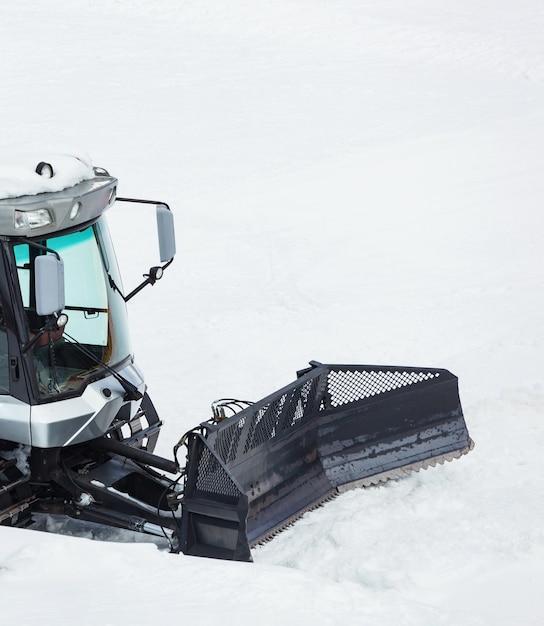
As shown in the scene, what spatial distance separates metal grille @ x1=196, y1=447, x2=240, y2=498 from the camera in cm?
546

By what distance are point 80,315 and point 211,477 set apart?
120cm

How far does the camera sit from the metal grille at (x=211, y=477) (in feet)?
17.9

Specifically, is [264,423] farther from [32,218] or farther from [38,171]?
[38,171]

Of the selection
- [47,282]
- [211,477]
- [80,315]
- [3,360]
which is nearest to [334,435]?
[211,477]

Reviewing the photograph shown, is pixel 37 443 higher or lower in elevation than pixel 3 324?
lower

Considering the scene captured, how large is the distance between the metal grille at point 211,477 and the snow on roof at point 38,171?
1.56m

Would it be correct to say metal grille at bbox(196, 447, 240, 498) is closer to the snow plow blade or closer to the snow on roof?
the snow plow blade

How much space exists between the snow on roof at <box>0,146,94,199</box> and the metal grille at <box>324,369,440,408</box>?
6.48ft

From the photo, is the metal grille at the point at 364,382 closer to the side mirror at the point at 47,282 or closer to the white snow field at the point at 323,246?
the white snow field at the point at 323,246

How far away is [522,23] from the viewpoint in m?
21.8

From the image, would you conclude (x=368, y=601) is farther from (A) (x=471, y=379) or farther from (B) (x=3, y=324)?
(A) (x=471, y=379)

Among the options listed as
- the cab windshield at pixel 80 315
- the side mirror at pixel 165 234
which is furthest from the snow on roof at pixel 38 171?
the side mirror at pixel 165 234

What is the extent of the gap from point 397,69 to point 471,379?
1130 centimetres

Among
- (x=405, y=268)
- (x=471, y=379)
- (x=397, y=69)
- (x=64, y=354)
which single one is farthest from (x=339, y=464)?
(x=397, y=69)
